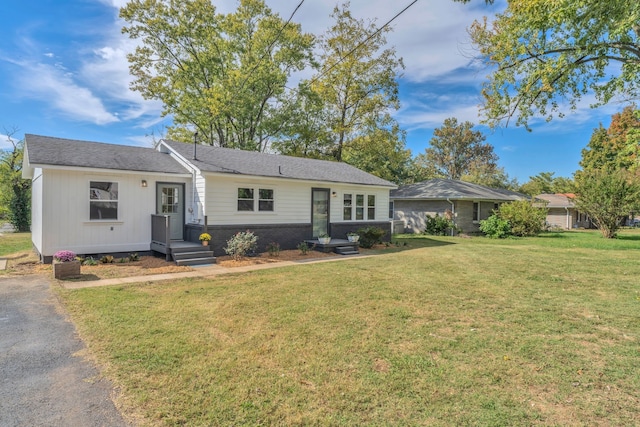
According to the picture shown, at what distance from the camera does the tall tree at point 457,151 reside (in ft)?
164

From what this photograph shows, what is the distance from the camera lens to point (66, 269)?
7.82 metres

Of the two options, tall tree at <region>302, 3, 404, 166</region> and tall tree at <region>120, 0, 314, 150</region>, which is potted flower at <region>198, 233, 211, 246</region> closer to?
tall tree at <region>120, 0, 314, 150</region>

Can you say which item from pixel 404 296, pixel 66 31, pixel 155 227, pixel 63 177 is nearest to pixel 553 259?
pixel 404 296

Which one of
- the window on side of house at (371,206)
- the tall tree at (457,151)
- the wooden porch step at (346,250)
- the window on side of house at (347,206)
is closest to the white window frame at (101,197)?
the wooden porch step at (346,250)

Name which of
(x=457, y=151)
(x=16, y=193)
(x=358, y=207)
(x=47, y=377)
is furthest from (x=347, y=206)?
(x=457, y=151)

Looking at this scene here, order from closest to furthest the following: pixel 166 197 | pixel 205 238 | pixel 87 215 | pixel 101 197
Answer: pixel 87 215 < pixel 101 197 < pixel 205 238 < pixel 166 197

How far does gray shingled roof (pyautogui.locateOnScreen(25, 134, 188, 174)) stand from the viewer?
9.44 meters

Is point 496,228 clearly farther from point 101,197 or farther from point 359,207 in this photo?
point 101,197

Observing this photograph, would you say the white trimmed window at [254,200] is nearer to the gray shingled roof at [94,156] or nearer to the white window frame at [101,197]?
the gray shingled roof at [94,156]

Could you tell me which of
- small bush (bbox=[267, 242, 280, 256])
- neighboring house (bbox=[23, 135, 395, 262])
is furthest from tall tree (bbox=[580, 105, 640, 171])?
small bush (bbox=[267, 242, 280, 256])

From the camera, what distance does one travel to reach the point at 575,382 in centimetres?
342

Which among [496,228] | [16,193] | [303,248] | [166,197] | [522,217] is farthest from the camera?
[16,193]

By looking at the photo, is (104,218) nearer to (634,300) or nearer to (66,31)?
(66,31)

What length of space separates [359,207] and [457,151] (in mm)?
40975
